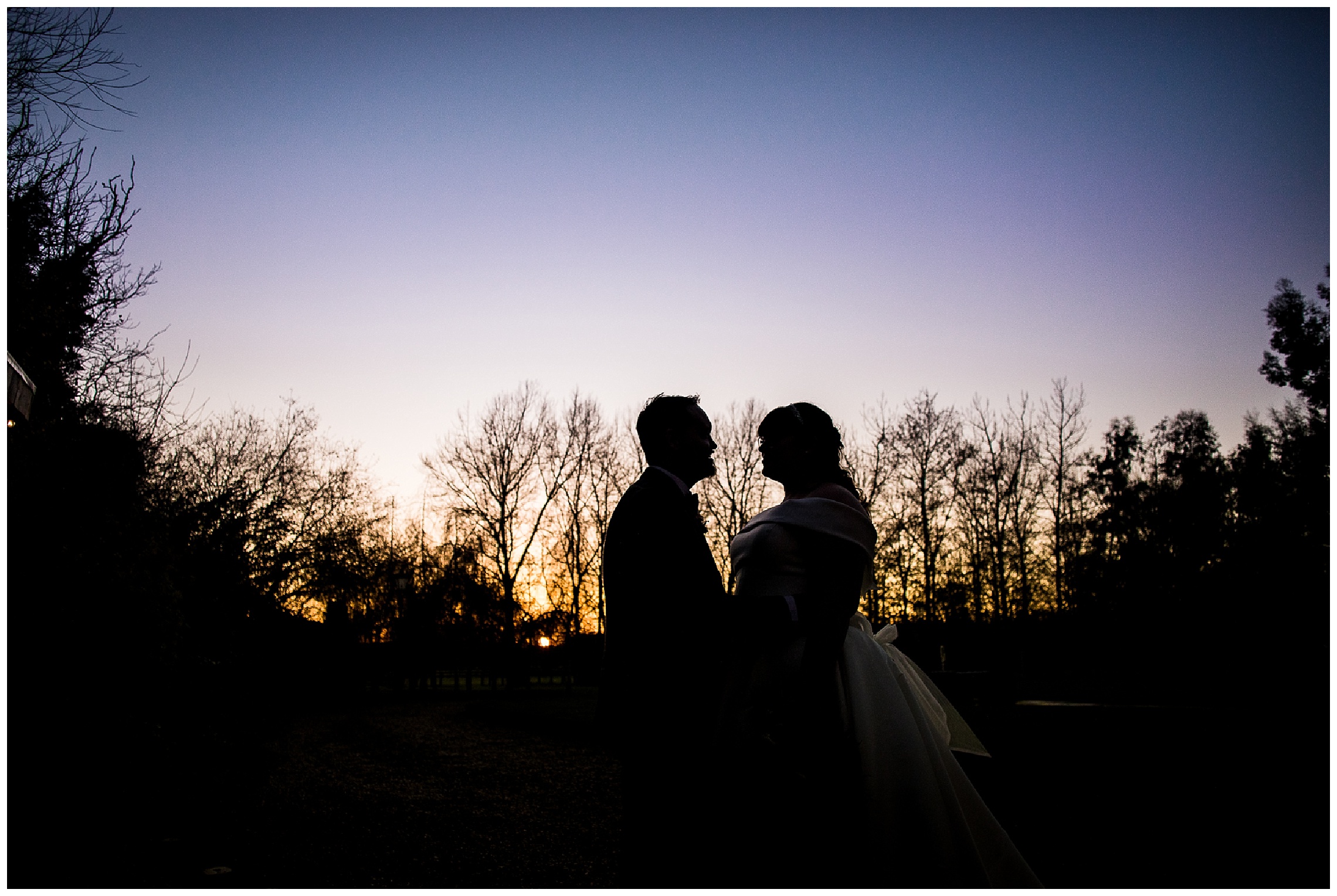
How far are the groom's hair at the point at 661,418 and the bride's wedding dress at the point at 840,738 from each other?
0.48 meters

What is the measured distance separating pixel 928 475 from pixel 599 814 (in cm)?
2710

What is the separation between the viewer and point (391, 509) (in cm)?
3478

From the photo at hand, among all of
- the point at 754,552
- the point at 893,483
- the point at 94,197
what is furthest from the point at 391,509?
the point at 754,552

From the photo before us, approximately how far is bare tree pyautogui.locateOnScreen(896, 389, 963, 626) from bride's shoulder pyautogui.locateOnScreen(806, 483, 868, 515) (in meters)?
29.8

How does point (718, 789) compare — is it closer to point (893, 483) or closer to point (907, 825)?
point (907, 825)

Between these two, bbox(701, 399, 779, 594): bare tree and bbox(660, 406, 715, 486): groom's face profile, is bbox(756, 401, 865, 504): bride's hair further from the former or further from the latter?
bbox(701, 399, 779, 594): bare tree

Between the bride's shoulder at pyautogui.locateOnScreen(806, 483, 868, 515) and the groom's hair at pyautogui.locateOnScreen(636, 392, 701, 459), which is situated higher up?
the groom's hair at pyautogui.locateOnScreen(636, 392, 701, 459)

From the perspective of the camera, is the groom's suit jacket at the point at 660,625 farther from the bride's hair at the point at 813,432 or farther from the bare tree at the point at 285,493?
the bare tree at the point at 285,493

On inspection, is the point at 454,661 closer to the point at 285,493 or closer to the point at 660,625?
the point at 285,493

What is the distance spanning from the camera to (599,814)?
7430mm

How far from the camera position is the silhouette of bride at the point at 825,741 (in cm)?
258

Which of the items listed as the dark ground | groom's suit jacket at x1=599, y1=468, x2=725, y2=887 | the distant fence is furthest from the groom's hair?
the distant fence

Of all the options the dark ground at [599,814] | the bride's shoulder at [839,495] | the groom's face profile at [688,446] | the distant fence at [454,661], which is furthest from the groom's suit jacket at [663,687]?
the distant fence at [454,661]

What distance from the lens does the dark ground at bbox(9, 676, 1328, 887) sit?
5.11 metres
